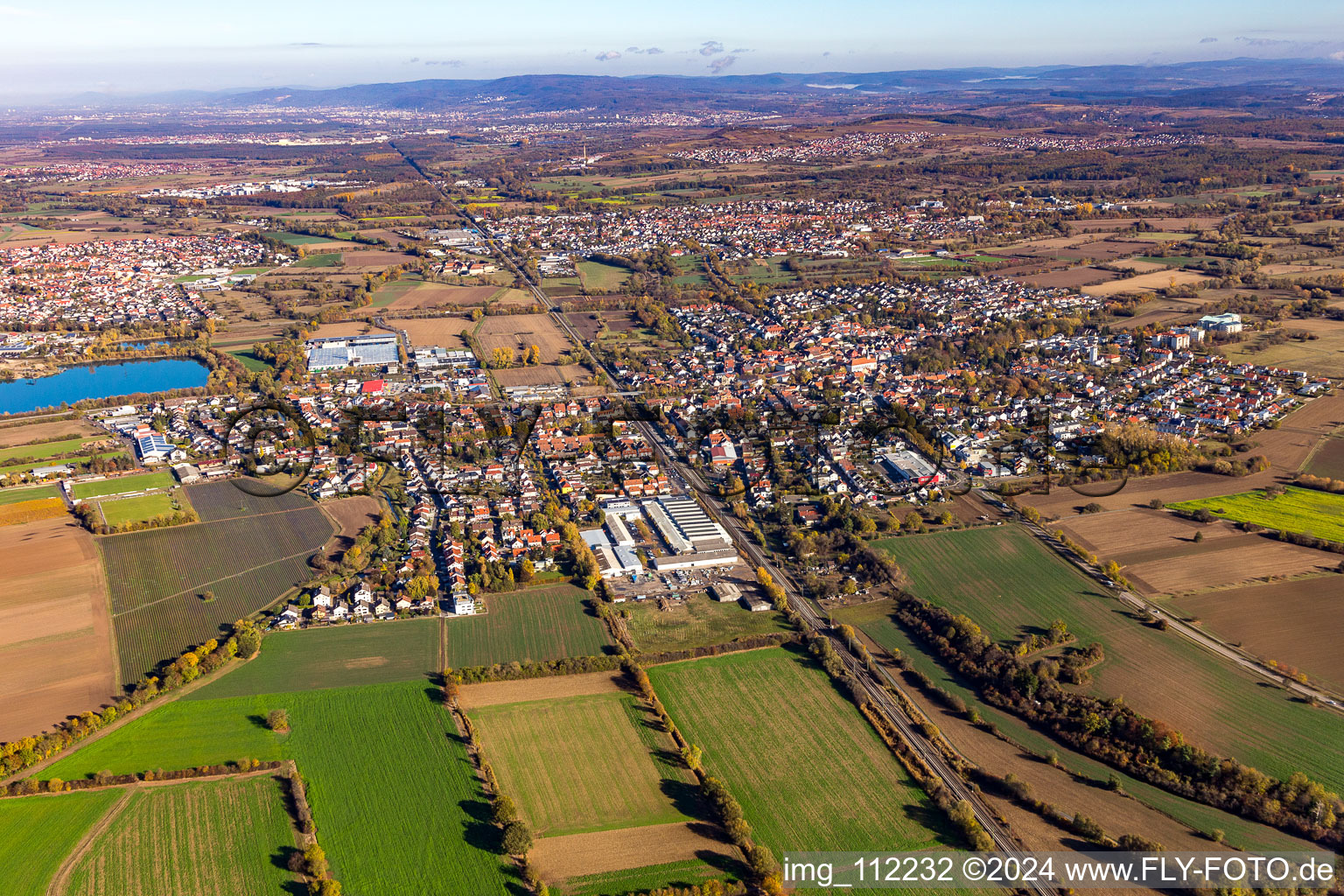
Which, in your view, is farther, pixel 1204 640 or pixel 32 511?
pixel 32 511

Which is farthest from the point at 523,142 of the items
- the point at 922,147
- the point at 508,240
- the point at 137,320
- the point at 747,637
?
the point at 747,637

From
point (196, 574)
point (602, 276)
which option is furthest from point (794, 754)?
point (602, 276)

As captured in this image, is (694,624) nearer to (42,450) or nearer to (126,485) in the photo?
(126,485)

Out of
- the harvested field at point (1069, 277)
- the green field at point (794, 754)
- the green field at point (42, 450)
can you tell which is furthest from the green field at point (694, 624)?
the harvested field at point (1069, 277)

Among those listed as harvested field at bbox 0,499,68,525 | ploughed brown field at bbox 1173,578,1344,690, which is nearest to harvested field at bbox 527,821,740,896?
ploughed brown field at bbox 1173,578,1344,690

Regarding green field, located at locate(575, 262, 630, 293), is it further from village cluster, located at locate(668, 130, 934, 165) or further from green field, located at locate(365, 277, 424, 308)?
village cluster, located at locate(668, 130, 934, 165)
